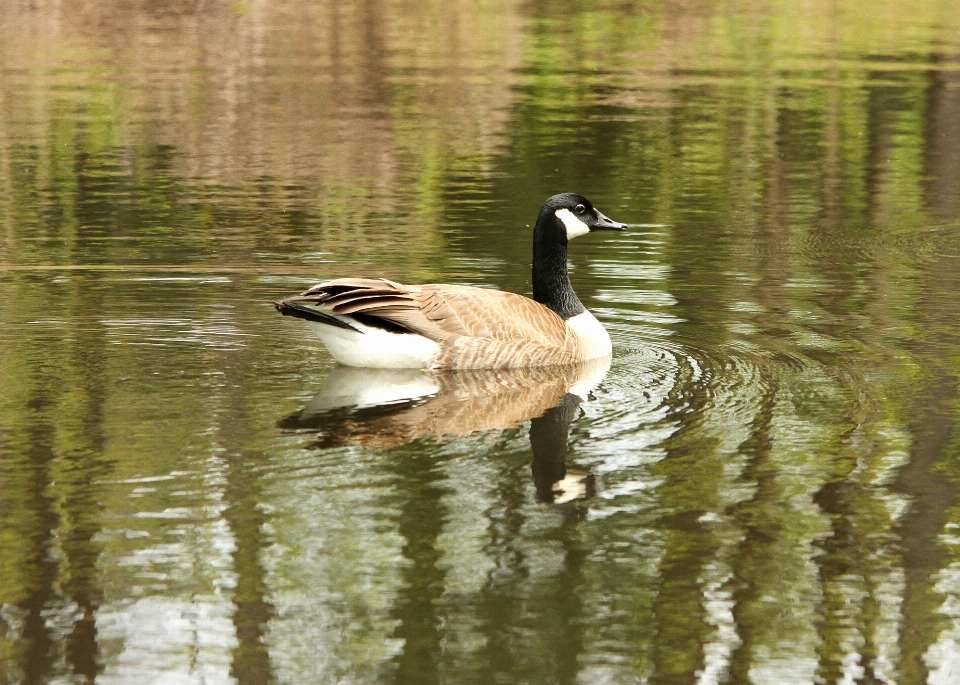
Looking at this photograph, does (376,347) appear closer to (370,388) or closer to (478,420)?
(370,388)

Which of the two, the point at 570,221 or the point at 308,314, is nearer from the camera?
the point at 308,314

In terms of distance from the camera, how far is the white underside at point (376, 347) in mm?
10633

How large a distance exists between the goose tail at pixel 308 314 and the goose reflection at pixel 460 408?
1.35 feet

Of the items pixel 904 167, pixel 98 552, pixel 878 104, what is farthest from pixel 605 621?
pixel 878 104

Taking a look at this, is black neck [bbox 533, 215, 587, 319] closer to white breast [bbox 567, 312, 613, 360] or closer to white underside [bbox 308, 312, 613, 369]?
white breast [bbox 567, 312, 613, 360]

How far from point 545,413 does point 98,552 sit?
11.9 ft

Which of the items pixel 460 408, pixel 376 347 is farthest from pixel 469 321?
pixel 460 408

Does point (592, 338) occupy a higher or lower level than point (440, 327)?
lower

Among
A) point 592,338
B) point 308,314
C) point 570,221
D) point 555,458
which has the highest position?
point 570,221

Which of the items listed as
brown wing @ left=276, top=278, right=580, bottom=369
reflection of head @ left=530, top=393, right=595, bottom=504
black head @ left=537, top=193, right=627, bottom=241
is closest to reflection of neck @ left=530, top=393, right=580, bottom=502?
Answer: reflection of head @ left=530, top=393, right=595, bottom=504

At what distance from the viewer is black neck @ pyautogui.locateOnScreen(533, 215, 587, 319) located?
11914 millimetres

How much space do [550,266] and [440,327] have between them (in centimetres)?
147

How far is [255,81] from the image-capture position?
96.0 feet

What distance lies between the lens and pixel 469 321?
10938 millimetres
